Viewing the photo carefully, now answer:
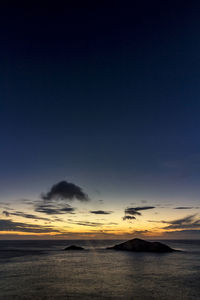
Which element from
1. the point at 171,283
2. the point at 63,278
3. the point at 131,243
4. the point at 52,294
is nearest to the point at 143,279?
the point at 171,283

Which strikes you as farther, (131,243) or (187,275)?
(131,243)

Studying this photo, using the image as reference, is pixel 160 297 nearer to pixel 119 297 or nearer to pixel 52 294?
pixel 119 297

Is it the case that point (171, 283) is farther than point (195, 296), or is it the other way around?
point (171, 283)

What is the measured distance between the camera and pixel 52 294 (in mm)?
36812

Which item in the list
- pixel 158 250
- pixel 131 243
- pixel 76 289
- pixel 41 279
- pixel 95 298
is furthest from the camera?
pixel 131 243

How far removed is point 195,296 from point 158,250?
9738cm

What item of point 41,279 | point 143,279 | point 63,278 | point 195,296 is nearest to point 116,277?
point 143,279

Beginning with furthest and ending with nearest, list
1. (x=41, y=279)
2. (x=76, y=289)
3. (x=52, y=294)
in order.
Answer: (x=41, y=279) → (x=76, y=289) → (x=52, y=294)

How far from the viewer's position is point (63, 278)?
49.5 metres

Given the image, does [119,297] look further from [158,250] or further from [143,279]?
[158,250]

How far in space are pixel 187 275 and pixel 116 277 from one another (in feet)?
58.6

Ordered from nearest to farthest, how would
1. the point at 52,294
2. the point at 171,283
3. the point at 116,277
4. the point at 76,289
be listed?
the point at 52,294, the point at 76,289, the point at 171,283, the point at 116,277

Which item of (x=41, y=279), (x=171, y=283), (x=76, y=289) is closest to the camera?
(x=76, y=289)

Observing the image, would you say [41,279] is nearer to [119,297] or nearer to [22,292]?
[22,292]
